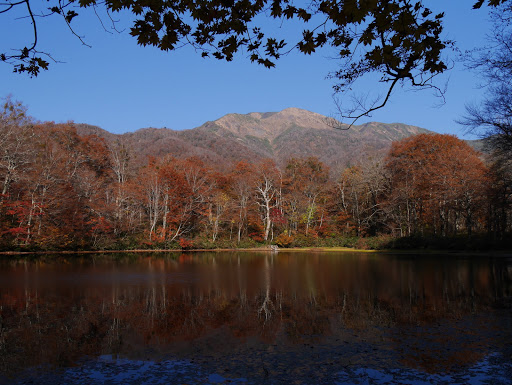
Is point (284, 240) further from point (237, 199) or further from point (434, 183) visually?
point (434, 183)

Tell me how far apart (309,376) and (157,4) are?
4.18m

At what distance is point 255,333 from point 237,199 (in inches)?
1177

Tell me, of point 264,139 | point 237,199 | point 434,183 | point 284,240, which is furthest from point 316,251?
point 264,139

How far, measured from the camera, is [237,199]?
118 ft

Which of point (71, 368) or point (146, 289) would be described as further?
point (146, 289)

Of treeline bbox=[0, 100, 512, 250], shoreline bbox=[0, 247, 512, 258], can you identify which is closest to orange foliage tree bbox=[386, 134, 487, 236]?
treeline bbox=[0, 100, 512, 250]

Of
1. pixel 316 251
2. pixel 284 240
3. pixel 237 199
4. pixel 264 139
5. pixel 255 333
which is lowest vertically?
pixel 316 251

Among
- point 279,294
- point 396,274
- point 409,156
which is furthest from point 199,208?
point 279,294

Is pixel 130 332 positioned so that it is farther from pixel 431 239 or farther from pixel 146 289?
pixel 431 239

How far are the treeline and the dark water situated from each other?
15196 millimetres

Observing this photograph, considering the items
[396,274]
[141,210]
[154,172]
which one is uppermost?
[154,172]

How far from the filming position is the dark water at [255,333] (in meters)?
4.46

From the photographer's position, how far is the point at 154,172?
3195 cm

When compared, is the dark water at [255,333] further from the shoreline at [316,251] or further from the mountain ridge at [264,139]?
the shoreline at [316,251]
